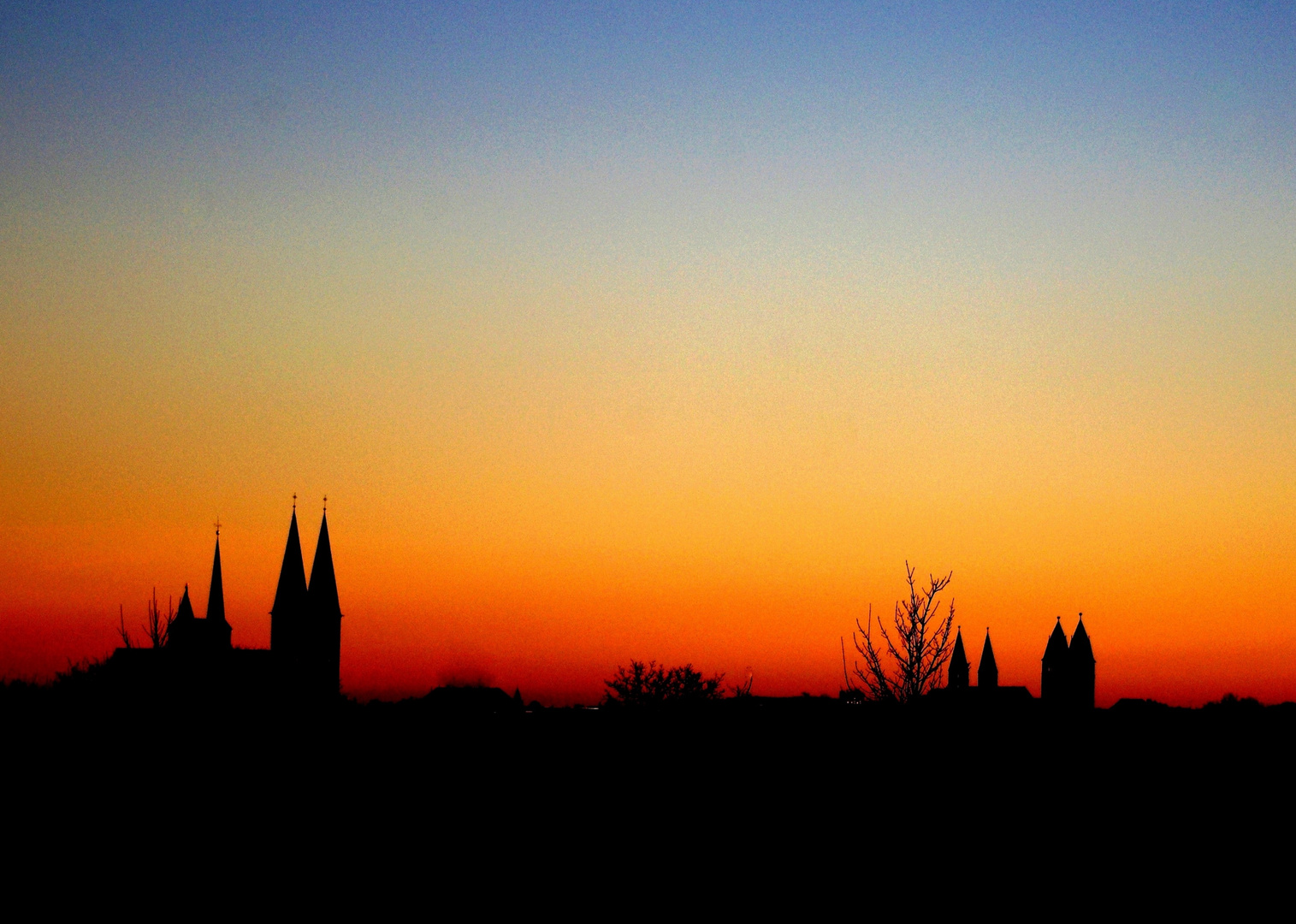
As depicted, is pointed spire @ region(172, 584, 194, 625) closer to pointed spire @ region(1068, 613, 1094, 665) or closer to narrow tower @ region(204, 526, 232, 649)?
narrow tower @ region(204, 526, 232, 649)

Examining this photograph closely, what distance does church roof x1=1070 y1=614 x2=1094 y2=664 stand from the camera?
103875 millimetres

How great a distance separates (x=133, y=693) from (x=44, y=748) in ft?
14.8

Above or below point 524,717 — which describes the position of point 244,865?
below

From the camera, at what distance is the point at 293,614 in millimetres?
80812

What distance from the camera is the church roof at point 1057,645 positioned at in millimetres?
106562

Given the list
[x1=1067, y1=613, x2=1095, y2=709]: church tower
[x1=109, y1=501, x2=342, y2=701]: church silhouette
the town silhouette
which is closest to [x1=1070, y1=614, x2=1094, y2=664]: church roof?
[x1=1067, y1=613, x2=1095, y2=709]: church tower

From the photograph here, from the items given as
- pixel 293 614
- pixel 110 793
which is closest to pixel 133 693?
pixel 110 793

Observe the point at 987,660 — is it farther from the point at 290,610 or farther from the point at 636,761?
the point at 636,761

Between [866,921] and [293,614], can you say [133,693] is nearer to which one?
[866,921]

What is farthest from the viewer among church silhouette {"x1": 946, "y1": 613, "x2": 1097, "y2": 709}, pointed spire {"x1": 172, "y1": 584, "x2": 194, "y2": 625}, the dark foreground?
church silhouette {"x1": 946, "y1": 613, "x2": 1097, "y2": 709}

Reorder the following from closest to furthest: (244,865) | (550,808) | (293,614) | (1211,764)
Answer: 1. (244,865)
2. (550,808)
3. (1211,764)
4. (293,614)

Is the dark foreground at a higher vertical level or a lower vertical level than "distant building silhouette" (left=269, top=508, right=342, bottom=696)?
lower

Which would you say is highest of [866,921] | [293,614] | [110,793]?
[293,614]

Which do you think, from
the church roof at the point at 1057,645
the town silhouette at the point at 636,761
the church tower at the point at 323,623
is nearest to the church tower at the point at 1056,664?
the church roof at the point at 1057,645
